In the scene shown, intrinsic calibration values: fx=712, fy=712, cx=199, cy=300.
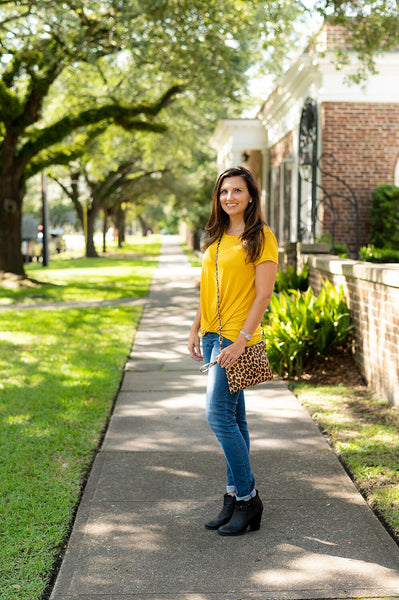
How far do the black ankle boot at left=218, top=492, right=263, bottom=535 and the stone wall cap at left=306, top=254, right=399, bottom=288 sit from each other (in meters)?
2.90

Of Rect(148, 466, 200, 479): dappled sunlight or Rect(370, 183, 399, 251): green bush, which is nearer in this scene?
Rect(148, 466, 200, 479): dappled sunlight

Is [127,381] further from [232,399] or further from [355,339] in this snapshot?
[232,399]

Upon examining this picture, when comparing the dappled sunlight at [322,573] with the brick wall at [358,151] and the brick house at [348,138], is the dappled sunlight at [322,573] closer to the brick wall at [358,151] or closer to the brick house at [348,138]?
the brick house at [348,138]

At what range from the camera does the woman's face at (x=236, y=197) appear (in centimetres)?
366

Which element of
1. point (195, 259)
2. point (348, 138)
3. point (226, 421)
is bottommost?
point (195, 259)

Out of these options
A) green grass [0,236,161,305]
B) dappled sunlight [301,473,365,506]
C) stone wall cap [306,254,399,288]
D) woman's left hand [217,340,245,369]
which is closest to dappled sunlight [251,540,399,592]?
dappled sunlight [301,473,365,506]

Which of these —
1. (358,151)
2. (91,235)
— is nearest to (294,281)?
(358,151)

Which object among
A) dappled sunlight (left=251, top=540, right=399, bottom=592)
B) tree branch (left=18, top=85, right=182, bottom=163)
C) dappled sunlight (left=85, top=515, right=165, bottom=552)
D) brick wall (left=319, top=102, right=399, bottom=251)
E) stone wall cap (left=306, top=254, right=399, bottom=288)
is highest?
tree branch (left=18, top=85, right=182, bottom=163)

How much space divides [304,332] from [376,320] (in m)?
0.97

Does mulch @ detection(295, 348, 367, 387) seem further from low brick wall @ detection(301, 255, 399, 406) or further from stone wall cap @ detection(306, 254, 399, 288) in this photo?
stone wall cap @ detection(306, 254, 399, 288)

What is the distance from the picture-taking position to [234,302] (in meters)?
3.61

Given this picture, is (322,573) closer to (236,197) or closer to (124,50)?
(236,197)

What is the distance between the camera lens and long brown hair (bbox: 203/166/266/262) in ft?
11.6

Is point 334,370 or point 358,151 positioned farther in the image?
point 358,151
